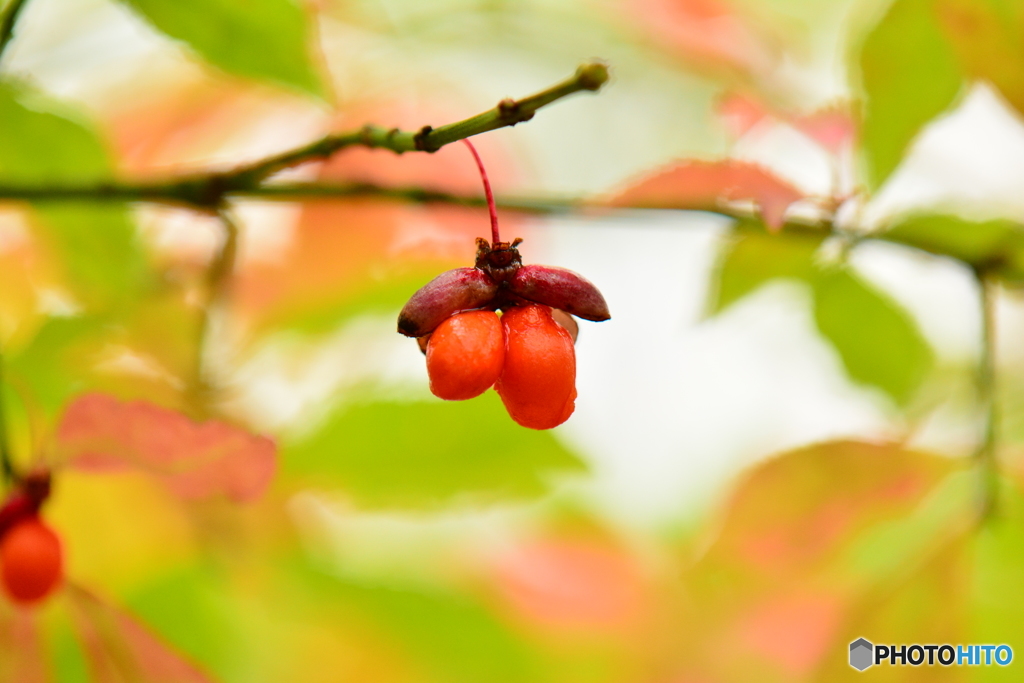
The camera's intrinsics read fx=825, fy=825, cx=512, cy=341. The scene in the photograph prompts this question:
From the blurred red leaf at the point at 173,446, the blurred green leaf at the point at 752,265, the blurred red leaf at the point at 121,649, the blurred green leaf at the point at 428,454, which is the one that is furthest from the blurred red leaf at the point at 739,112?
the blurred red leaf at the point at 121,649

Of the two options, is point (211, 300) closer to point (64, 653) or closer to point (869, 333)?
point (64, 653)

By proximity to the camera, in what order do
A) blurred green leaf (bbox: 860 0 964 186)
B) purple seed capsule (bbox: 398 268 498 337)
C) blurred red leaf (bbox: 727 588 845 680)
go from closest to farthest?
purple seed capsule (bbox: 398 268 498 337) → blurred green leaf (bbox: 860 0 964 186) → blurred red leaf (bbox: 727 588 845 680)

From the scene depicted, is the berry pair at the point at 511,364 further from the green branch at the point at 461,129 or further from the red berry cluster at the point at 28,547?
the red berry cluster at the point at 28,547

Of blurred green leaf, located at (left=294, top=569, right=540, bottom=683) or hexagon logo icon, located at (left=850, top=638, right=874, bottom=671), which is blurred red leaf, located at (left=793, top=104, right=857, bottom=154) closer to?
hexagon logo icon, located at (left=850, top=638, right=874, bottom=671)

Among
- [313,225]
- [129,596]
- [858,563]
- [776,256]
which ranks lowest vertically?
[129,596]

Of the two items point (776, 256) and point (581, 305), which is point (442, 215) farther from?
point (581, 305)

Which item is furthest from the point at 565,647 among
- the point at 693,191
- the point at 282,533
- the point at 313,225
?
the point at 693,191

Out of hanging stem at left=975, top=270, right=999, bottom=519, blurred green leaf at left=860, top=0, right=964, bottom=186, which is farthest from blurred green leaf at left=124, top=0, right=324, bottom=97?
hanging stem at left=975, top=270, right=999, bottom=519
